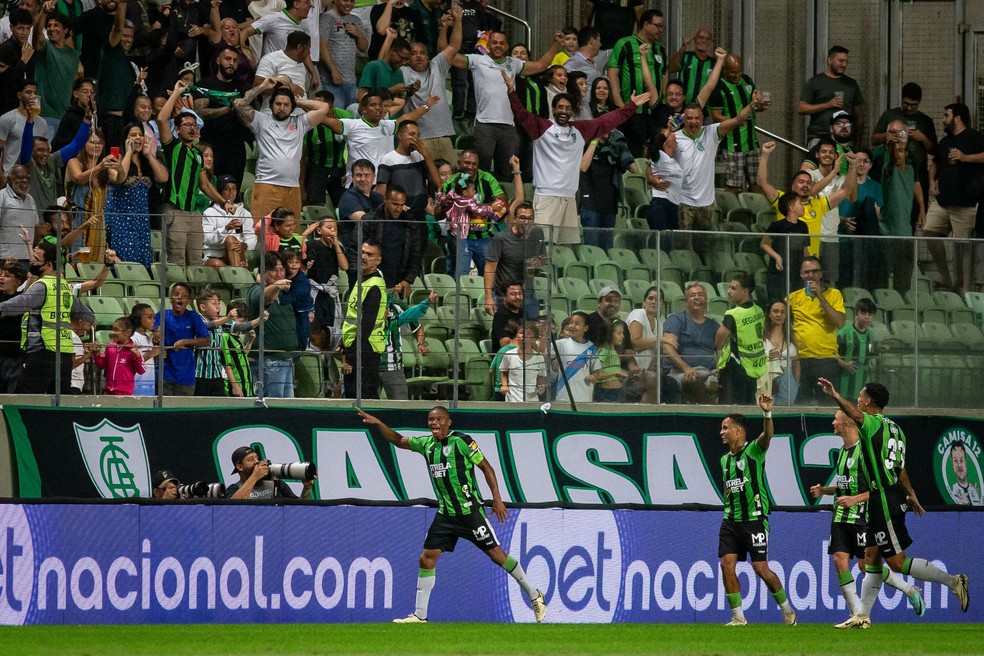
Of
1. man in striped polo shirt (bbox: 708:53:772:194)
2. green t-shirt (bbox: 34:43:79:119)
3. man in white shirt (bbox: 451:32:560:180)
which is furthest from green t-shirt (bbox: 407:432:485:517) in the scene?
man in striped polo shirt (bbox: 708:53:772:194)

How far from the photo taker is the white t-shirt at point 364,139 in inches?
671

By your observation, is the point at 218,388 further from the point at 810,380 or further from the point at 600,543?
the point at 810,380

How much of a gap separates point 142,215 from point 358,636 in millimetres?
4746

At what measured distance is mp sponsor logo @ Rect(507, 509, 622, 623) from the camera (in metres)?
13.9

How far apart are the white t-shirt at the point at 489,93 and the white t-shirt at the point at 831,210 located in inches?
142

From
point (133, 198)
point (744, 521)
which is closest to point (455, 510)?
point (744, 521)

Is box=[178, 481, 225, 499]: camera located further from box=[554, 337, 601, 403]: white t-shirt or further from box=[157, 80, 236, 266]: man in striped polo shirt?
box=[554, 337, 601, 403]: white t-shirt

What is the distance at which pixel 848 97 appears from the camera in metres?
20.3

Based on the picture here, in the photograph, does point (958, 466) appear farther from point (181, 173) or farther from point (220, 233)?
point (181, 173)

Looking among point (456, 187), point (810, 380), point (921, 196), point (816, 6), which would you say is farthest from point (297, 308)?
point (816, 6)

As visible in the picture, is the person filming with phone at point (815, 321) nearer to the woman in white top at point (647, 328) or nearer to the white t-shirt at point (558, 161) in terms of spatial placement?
the woman in white top at point (647, 328)

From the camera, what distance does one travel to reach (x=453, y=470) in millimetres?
13547

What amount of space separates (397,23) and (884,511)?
8883 millimetres

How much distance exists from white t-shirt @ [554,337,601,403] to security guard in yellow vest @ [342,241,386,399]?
1793 mm
